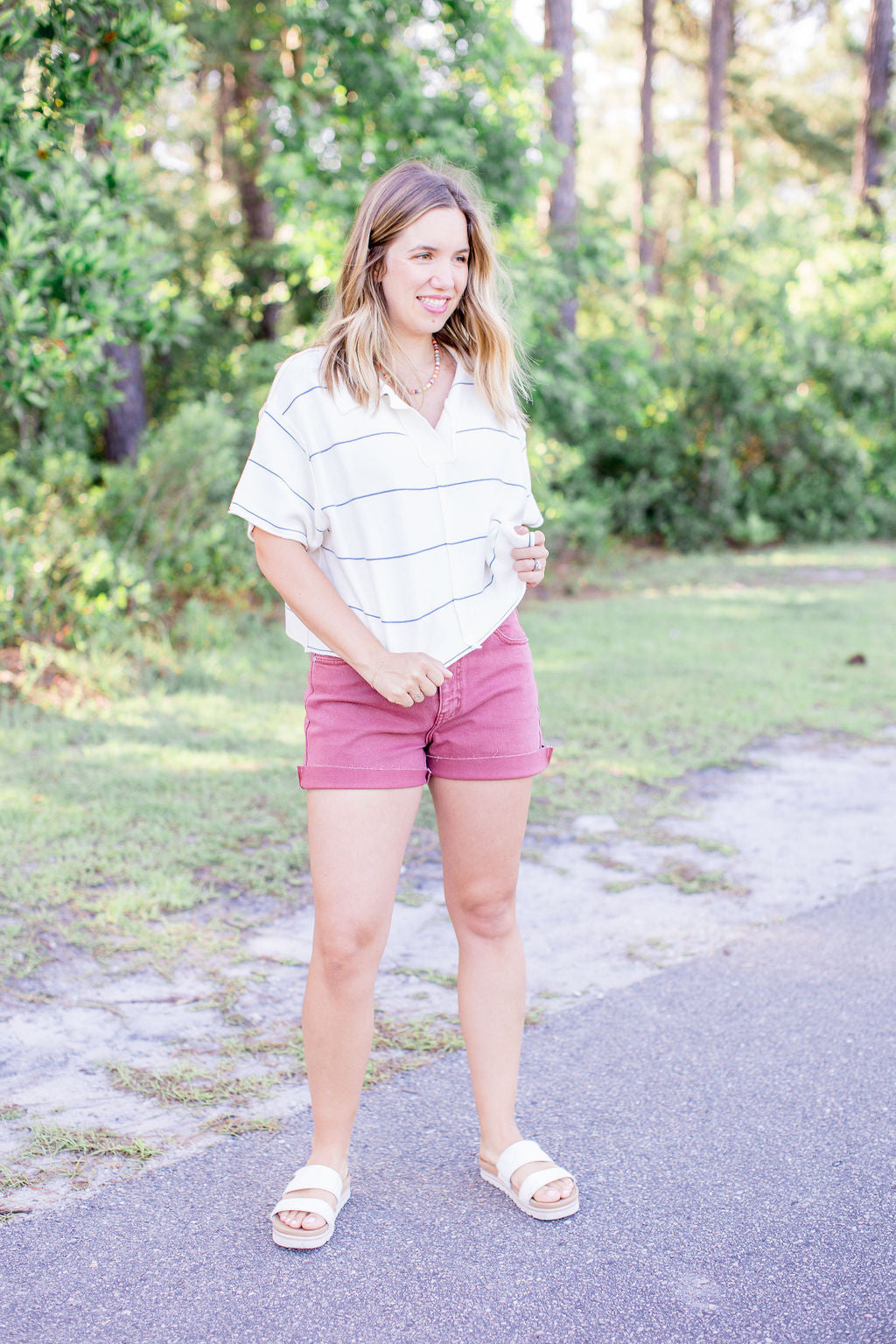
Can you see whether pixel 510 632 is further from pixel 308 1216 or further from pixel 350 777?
pixel 308 1216

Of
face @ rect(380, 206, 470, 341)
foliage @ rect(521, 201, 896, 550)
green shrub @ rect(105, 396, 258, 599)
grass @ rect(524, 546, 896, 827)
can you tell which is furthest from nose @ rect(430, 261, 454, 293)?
foliage @ rect(521, 201, 896, 550)

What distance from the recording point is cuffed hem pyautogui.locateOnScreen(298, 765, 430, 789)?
2262mm

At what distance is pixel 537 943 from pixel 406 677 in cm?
182

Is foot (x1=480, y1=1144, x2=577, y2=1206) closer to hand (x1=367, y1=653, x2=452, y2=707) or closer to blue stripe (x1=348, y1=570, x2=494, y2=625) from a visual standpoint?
hand (x1=367, y1=653, x2=452, y2=707)

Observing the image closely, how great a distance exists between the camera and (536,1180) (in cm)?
241

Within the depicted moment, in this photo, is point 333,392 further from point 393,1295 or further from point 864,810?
point 864,810

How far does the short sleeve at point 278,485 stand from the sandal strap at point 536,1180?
136cm

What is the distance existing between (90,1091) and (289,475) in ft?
5.23

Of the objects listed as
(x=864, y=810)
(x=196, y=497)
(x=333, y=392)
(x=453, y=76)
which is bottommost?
(x=864, y=810)

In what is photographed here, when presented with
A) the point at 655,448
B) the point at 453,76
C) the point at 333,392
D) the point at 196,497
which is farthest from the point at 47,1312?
the point at 655,448

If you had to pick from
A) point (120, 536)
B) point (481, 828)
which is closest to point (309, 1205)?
point (481, 828)

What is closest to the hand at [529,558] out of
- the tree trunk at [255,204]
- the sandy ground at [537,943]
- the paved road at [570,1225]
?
the paved road at [570,1225]

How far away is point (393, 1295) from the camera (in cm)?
215

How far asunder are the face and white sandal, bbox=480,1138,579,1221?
1.69 meters
